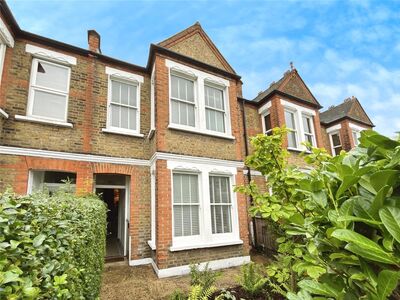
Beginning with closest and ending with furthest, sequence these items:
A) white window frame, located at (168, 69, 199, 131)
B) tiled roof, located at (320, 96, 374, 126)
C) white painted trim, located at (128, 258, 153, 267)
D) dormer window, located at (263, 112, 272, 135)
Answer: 1. white painted trim, located at (128, 258, 153, 267)
2. white window frame, located at (168, 69, 199, 131)
3. dormer window, located at (263, 112, 272, 135)
4. tiled roof, located at (320, 96, 374, 126)

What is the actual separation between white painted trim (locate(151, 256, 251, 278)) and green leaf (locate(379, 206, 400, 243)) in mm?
6009

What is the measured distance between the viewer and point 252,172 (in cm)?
928

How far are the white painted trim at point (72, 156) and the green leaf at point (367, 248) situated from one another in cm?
710

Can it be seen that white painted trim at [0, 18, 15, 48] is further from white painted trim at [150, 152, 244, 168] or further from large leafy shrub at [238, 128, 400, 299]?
large leafy shrub at [238, 128, 400, 299]

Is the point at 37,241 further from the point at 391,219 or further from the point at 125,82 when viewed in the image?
the point at 125,82

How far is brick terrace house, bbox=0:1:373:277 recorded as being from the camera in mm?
5973

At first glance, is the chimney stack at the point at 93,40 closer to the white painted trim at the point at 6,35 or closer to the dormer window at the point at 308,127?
the white painted trim at the point at 6,35

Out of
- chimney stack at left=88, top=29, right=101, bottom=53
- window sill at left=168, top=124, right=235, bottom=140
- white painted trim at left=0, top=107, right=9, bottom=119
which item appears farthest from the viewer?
chimney stack at left=88, top=29, right=101, bottom=53

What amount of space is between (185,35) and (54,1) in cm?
429

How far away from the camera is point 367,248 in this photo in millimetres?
688

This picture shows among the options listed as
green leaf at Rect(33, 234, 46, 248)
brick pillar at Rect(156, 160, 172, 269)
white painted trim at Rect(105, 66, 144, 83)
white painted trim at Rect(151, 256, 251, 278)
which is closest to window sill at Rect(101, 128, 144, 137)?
brick pillar at Rect(156, 160, 172, 269)

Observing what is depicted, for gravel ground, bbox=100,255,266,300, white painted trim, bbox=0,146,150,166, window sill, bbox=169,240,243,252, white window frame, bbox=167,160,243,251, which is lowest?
gravel ground, bbox=100,255,266,300

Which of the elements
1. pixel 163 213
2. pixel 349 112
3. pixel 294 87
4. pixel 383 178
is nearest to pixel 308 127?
pixel 294 87

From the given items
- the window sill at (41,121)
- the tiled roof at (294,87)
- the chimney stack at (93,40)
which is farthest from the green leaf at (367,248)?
the tiled roof at (294,87)
